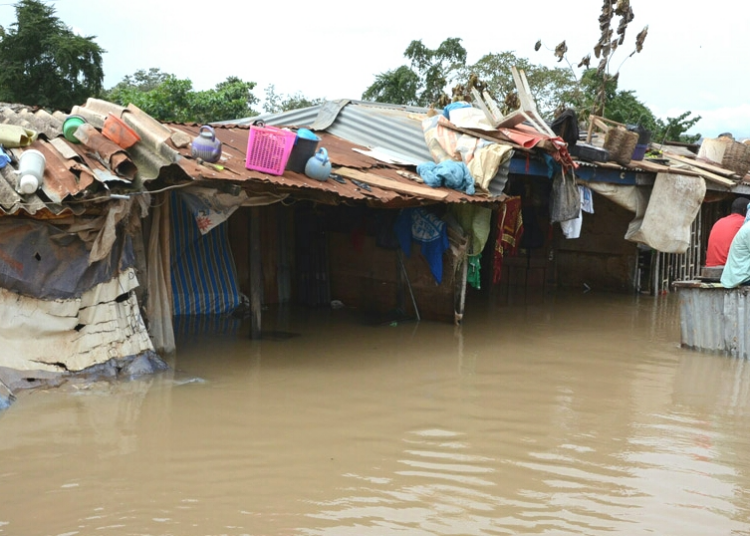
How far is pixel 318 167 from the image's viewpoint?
334 inches

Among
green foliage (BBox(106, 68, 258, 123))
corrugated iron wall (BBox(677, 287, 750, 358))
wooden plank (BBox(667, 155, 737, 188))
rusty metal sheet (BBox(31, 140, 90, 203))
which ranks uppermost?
green foliage (BBox(106, 68, 258, 123))

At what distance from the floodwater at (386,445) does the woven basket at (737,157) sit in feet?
18.3

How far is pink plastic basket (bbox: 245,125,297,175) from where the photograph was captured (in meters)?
8.00

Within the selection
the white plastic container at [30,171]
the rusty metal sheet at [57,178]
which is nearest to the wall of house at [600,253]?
the rusty metal sheet at [57,178]

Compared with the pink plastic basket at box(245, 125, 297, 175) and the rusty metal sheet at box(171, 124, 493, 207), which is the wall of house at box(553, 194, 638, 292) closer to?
the rusty metal sheet at box(171, 124, 493, 207)

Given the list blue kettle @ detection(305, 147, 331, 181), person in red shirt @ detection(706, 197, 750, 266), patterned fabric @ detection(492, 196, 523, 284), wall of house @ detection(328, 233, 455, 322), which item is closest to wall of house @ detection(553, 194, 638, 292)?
patterned fabric @ detection(492, 196, 523, 284)

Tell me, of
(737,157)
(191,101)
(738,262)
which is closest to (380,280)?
(738,262)

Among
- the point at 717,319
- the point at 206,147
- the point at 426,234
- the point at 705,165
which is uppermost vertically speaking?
the point at 705,165

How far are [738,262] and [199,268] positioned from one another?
6.61 metres

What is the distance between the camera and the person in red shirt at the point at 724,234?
9.38 m

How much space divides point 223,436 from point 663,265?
10.7m

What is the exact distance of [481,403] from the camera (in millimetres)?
7180

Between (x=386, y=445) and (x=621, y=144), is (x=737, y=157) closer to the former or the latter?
(x=621, y=144)

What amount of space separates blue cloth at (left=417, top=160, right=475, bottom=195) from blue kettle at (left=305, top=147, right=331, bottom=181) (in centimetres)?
162
